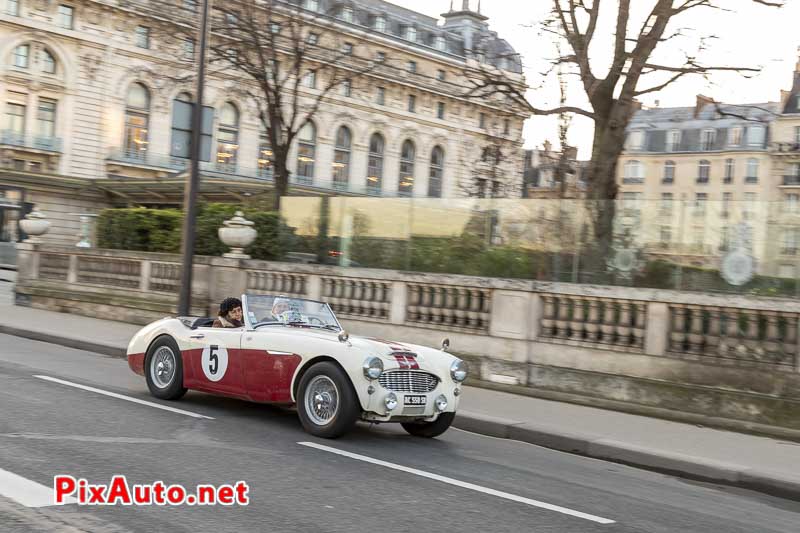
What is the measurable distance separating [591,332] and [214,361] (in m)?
5.67

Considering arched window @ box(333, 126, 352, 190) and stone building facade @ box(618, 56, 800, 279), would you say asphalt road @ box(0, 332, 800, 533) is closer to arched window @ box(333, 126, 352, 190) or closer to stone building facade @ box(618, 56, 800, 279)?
stone building facade @ box(618, 56, 800, 279)

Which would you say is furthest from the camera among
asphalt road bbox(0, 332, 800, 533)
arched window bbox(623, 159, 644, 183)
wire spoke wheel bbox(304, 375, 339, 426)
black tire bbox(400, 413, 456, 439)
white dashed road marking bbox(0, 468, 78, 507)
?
arched window bbox(623, 159, 644, 183)

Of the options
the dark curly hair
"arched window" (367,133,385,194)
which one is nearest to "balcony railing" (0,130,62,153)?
"arched window" (367,133,385,194)

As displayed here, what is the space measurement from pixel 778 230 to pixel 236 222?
10328 millimetres

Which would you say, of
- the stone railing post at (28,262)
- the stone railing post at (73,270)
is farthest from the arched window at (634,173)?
the stone railing post at (73,270)

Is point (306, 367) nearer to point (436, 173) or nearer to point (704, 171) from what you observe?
point (436, 173)

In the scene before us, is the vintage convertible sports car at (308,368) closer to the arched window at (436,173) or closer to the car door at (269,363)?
the car door at (269,363)

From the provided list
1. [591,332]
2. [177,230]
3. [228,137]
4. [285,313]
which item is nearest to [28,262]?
[177,230]

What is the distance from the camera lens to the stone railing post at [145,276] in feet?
68.9

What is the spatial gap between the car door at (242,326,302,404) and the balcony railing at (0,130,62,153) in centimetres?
5340

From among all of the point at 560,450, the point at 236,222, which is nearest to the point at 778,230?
the point at 560,450

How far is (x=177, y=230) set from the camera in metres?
21.5

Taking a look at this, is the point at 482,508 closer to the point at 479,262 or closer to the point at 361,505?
the point at 361,505

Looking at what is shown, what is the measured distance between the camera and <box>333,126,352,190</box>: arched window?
79.0m
